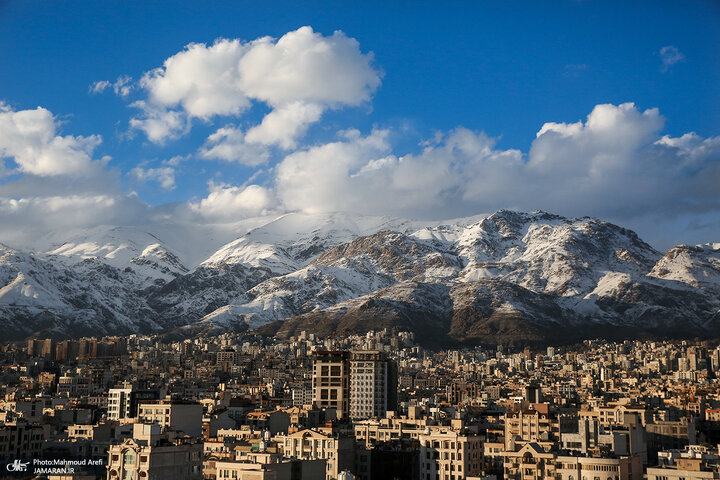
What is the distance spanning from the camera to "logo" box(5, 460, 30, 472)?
6894cm

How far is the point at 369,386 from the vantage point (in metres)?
122

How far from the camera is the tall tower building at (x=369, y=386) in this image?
4742 inches

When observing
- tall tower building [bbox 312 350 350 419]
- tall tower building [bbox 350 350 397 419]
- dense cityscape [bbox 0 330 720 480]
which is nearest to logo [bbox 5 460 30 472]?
dense cityscape [bbox 0 330 720 480]

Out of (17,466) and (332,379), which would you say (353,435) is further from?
(332,379)

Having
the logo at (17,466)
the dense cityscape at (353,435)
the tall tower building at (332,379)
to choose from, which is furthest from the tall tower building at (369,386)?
the logo at (17,466)

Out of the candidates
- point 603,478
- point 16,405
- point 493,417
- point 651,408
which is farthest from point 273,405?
point 603,478

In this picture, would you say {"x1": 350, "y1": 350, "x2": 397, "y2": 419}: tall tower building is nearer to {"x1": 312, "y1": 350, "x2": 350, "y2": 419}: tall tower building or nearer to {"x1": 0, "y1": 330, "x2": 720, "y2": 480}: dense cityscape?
{"x1": 0, "y1": 330, "x2": 720, "y2": 480}: dense cityscape

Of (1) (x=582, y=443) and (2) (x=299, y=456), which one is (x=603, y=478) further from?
(2) (x=299, y=456)

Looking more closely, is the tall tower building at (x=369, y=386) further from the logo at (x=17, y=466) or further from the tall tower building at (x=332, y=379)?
the logo at (x=17, y=466)

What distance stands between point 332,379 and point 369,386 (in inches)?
169

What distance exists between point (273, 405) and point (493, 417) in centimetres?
2922

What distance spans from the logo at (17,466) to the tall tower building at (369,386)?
52.0 meters

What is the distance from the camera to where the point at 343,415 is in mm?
118062

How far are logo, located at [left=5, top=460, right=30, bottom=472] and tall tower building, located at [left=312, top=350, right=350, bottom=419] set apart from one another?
170ft
